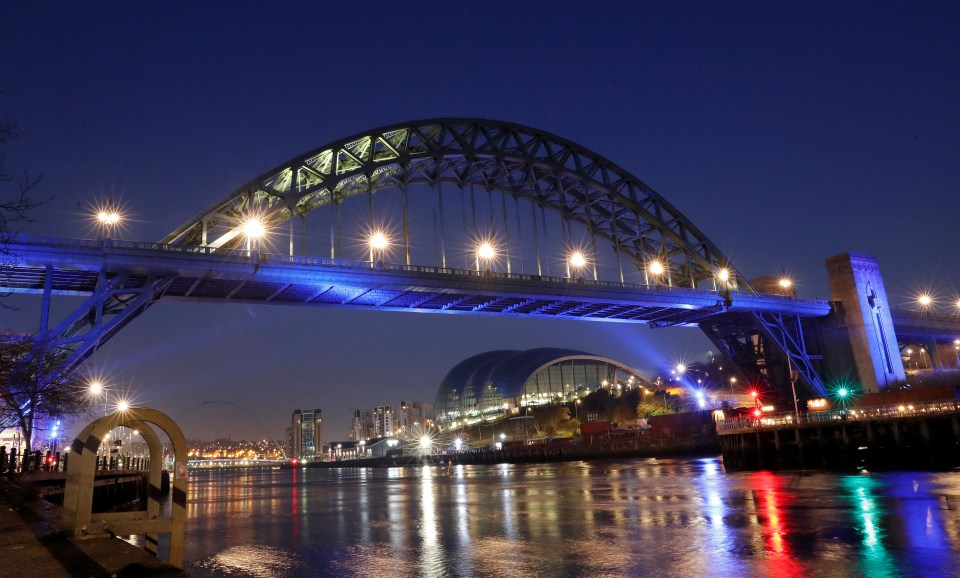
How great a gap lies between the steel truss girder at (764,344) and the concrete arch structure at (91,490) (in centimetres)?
6328

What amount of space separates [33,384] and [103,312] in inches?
586

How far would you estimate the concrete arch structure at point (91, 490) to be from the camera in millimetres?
9211

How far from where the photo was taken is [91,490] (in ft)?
31.1

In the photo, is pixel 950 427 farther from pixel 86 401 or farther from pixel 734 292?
pixel 86 401

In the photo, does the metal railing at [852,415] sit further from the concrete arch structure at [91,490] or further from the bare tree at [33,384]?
the concrete arch structure at [91,490]

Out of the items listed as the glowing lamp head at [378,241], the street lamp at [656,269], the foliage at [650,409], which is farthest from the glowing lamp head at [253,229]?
the foliage at [650,409]

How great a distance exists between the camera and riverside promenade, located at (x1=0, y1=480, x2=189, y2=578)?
7.19 m

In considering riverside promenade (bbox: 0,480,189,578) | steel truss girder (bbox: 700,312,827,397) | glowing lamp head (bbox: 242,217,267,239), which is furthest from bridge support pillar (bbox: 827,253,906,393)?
riverside promenade (bbox: 0,480,189,578)

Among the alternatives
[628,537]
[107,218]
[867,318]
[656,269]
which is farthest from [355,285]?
[867,318]

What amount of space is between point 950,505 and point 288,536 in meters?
17.2

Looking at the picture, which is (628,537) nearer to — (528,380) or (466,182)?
(466,182)

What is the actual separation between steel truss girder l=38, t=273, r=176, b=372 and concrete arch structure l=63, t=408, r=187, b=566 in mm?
26465

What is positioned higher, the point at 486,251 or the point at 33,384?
the point at 486,251

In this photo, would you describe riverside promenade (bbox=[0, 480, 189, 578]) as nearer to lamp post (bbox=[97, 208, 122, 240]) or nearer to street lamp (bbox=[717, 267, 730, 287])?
lamp post (bbox=[97, 208, 122, 240])
